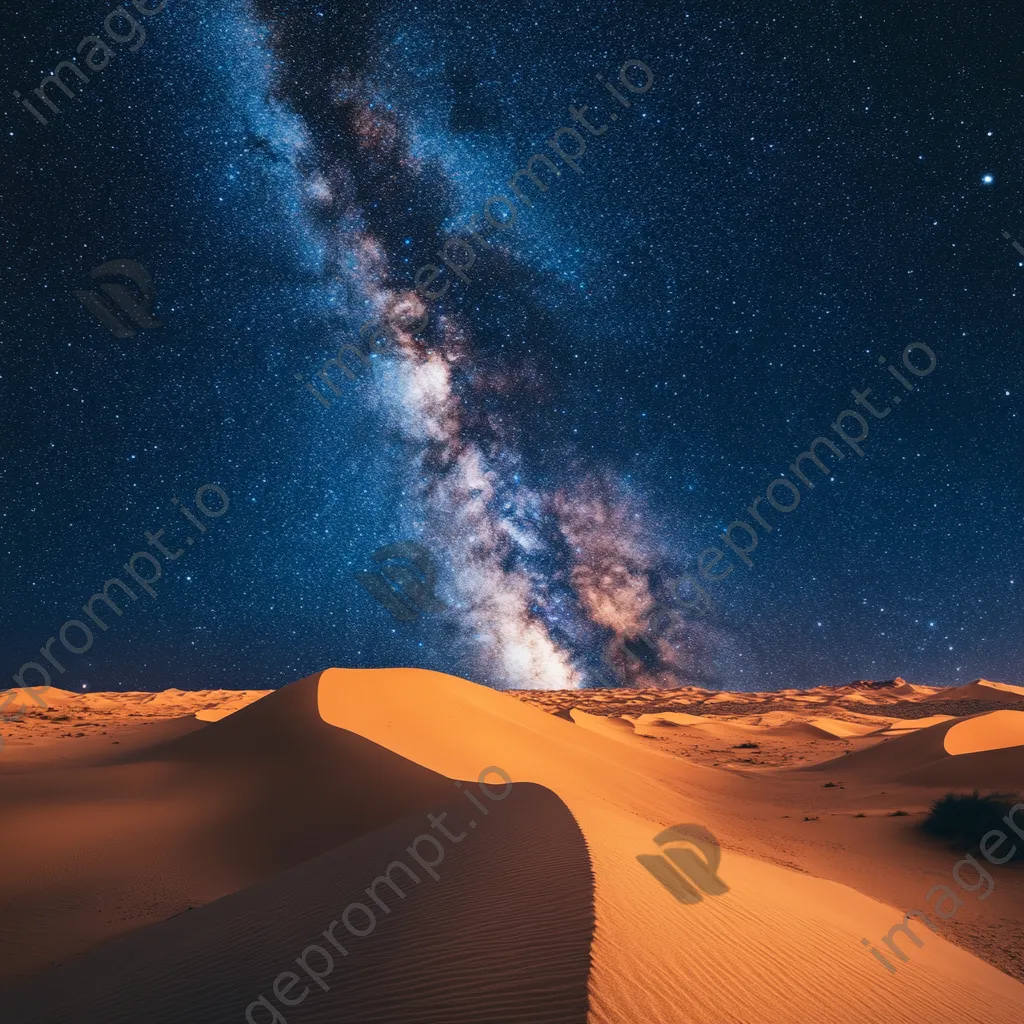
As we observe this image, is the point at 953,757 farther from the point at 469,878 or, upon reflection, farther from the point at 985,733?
the point at 469,878

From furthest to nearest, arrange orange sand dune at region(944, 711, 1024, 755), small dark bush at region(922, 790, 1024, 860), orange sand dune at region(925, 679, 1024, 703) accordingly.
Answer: orange sand dune at region(925, 679, 1024, 703), orange sand dune at region(944, 711, 1024, 755), small dark bush at region(922, 790, 1024, 860)

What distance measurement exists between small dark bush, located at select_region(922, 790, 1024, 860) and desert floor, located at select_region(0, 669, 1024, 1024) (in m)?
0.36

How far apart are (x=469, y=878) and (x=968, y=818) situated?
350 inches

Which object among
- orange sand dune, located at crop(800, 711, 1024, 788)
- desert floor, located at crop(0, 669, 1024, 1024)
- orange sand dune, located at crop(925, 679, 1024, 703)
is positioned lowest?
desert floor, located at crop(0, 669, 1024, 1024)

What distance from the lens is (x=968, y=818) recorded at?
355 inches

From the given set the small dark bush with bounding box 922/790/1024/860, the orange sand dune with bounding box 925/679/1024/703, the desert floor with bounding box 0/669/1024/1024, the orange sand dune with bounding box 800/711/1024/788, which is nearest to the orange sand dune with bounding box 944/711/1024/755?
the orange sand dune with bounding box 800/711/1024/788

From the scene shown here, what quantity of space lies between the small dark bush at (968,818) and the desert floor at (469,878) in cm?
36

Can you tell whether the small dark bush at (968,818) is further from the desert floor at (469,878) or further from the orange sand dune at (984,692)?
the orange sand dune at (984,692)

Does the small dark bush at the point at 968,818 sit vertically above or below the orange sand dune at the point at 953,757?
below

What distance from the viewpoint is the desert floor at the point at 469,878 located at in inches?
118

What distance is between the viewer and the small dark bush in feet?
28.6

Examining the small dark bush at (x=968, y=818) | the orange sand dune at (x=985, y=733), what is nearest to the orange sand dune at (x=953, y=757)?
the orange sand dune at (x=985, y=733)

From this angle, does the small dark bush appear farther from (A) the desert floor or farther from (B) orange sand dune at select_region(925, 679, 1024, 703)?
(B) orange sand dune at select_region(925, 679, 1024, 703)

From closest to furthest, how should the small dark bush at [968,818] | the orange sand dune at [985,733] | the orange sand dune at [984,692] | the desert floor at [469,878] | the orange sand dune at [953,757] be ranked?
→ 1. the desert floor at [469,878]
2. the small dark bush at [968,818]
3. the orange sand dune at [953,757]
4. the orange sand dune at [985,733]
5. the orange sand dune at [984,692]
